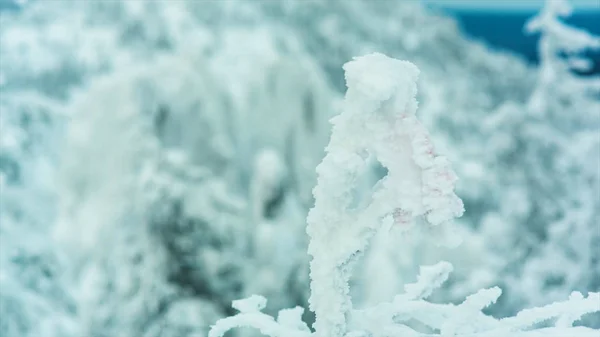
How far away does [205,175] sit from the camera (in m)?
4.13

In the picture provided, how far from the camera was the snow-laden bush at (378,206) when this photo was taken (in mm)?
938

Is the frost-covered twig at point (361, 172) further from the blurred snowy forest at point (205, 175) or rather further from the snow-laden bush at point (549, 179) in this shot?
the snow-laden bush at point (549, 179)

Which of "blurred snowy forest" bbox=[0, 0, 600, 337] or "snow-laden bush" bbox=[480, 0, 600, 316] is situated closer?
"blurred snowy forest" bbox=[0, 0, 600, 337]

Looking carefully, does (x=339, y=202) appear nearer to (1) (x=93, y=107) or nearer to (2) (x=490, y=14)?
(1) (x=93, y=107)

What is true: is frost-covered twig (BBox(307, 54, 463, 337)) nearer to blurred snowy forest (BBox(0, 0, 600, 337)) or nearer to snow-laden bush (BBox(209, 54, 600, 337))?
snow-laden bush (BBox(209, 54, 600, 337))

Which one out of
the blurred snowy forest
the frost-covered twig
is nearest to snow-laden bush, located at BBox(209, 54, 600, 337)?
the frost-covered twig

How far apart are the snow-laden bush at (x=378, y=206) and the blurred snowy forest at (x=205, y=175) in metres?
1.94

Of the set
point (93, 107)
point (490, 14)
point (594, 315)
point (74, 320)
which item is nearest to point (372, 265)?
point (594, 315)

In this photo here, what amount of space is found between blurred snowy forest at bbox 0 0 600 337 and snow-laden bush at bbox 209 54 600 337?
1943mm

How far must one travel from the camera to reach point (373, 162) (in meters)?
5.22

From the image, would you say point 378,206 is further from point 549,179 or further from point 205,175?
point 549,179

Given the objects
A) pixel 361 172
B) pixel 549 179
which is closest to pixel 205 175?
pixel 361 172

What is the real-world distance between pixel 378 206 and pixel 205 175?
3.25 metres

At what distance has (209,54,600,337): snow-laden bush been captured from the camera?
3.08 feet
